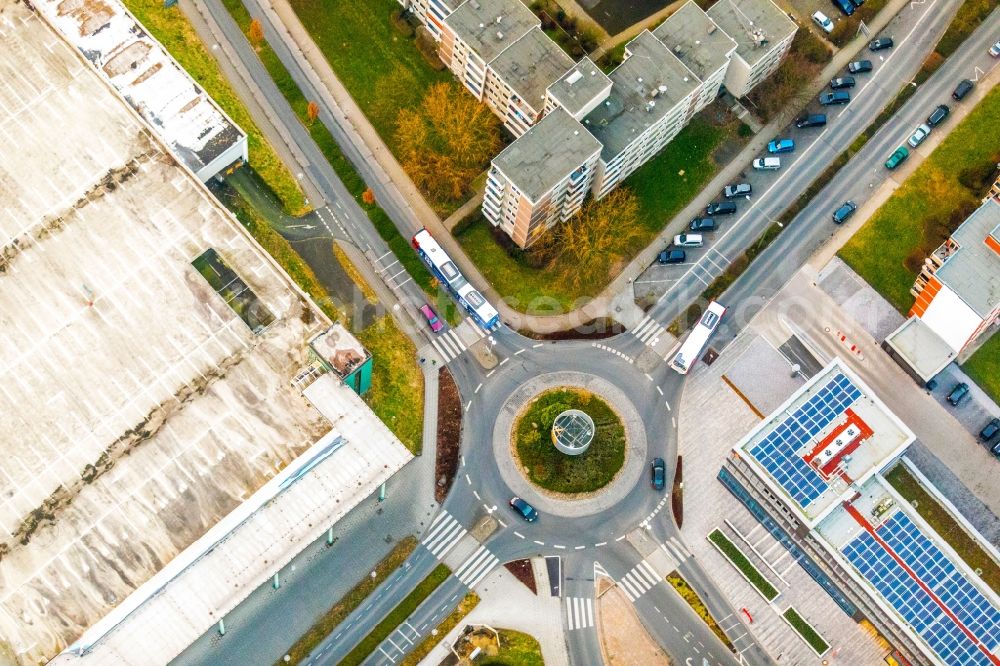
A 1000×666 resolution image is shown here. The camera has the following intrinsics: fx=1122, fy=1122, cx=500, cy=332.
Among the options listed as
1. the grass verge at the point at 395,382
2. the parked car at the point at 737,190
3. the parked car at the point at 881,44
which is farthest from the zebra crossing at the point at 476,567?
the parked car at the point at 881,44

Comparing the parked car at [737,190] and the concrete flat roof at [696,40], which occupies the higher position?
the concrete flat roof at [696,40]

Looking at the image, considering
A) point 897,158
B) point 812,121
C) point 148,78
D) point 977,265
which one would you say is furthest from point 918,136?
point 148,78

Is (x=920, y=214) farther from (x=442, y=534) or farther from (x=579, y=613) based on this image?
(x=442, y=534)

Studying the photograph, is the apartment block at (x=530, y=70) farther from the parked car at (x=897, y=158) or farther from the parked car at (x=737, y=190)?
the parked car at (x=897, y=158)

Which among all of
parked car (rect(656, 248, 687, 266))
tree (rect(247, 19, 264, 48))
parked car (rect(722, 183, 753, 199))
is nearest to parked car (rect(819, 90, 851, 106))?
parked car (rect(722, 183, 753, 199))

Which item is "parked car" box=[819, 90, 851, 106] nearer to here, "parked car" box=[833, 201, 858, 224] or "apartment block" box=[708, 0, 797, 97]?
"apartment block" box=[708, 0, 797, 97]
